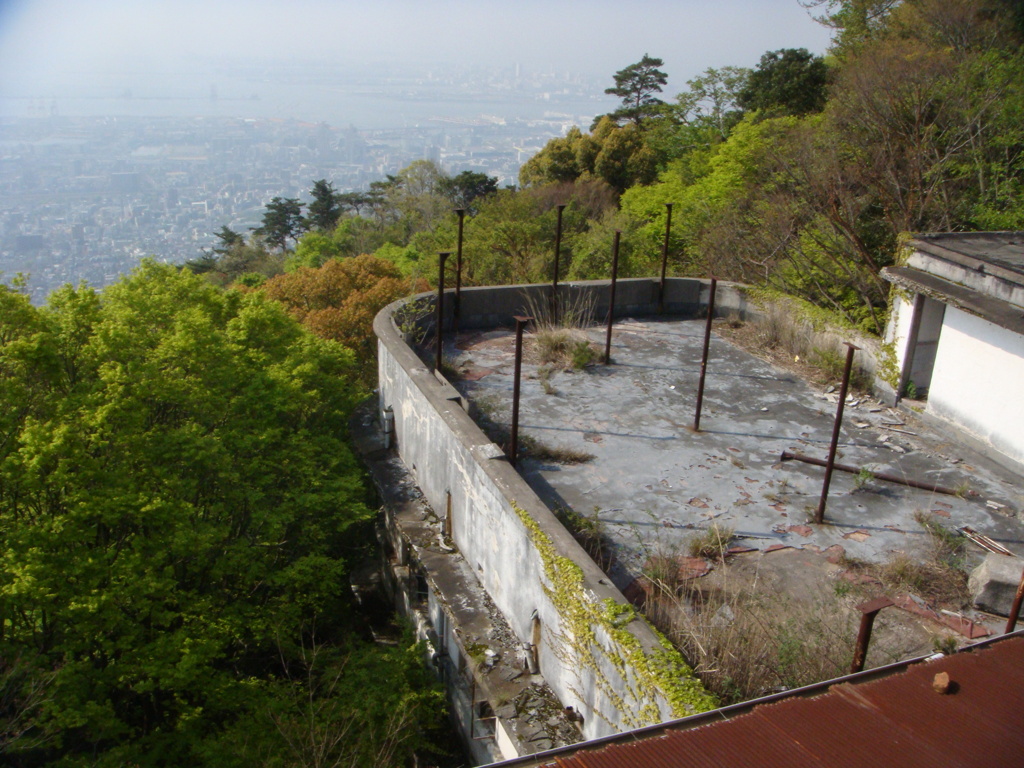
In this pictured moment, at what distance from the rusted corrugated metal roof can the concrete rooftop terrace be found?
3.32 metres

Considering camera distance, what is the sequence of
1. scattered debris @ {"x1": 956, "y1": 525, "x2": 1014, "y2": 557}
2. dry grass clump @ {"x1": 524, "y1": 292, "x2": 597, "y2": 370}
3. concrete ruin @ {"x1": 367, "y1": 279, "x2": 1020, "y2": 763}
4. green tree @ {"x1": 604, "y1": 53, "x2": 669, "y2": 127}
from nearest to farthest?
concrete ruin @ {"x1": 367, "y1": 279, "x2": 1020, "y2": 763}, scattered debris @ {"x1": 956, "y1": 525, "x2": 1014, "y2": 557}, dry grass clump @ {"x1": 524, "y1": 292, "x2": 597, "y2": 370}, green tree @ {"x1": 604, "y1": 53, "x2": 669, "y2": 127}

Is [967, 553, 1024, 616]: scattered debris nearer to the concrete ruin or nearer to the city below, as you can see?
the concrete ruin

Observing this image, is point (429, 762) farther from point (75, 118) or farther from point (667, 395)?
point (75, 118)

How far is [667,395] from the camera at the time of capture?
10211 mm

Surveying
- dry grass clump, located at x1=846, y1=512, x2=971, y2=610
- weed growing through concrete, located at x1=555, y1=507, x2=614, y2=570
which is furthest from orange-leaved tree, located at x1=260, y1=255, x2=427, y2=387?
dry grass clump, located at x1=846, y1=512, x2=971, y2=610

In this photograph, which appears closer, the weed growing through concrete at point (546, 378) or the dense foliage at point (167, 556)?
the dense foliage at point (167, 556)

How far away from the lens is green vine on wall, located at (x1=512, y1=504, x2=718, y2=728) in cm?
493

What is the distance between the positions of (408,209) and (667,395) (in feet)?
144

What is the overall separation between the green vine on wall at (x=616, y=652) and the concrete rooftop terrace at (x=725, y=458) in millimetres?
746

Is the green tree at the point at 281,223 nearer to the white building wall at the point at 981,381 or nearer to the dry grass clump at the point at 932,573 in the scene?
the white building wall at the point at 981,381

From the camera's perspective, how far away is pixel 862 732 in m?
3.13

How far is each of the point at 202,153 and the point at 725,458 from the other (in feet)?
372

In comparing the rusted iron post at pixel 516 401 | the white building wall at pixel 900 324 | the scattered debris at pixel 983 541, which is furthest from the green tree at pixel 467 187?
Answer: the scattered debris at pixel 983 541

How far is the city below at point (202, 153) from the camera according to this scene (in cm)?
6291
